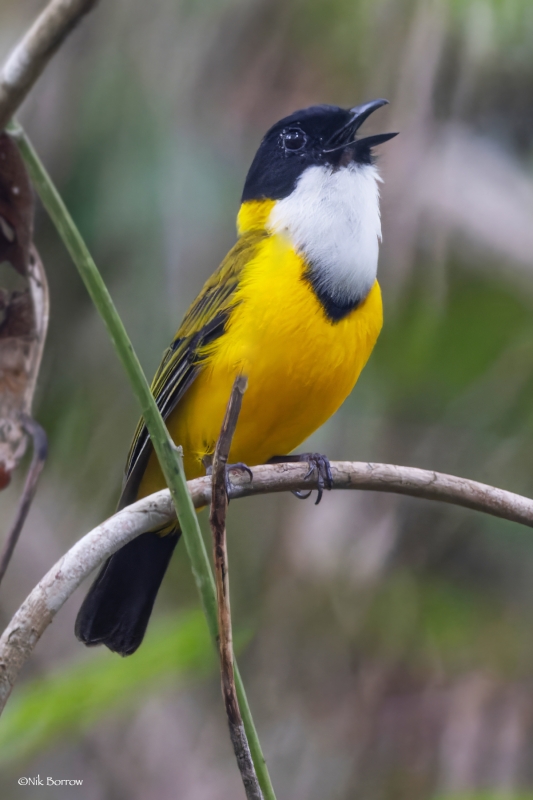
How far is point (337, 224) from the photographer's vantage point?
105 inches

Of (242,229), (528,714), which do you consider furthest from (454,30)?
(528,714)

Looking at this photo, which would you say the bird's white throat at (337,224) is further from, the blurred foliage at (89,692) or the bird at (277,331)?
the blurred foliage at (89,692)

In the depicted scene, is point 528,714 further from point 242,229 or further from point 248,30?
point 248,30

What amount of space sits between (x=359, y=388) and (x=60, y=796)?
1.95 metres

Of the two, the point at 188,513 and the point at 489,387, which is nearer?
the point at 188,513

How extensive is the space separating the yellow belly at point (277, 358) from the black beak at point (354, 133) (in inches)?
16.5

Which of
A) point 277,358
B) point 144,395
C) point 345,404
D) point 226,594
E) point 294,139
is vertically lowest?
point 226,594

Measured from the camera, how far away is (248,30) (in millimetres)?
3697

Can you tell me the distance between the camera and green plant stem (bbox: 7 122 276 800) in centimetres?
107

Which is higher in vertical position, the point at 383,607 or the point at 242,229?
the point at 242,229

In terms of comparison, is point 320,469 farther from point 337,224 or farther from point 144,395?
point 144,395

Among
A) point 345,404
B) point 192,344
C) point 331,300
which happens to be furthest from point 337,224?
point 345,404

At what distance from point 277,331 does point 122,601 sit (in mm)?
935

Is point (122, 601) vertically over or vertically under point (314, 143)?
under
